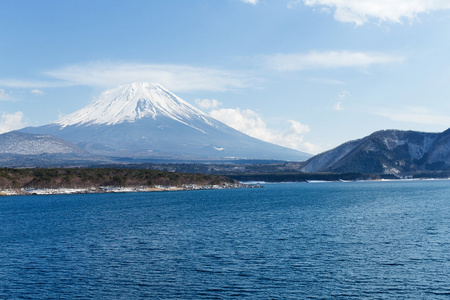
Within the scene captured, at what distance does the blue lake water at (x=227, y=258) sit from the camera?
3444 cm

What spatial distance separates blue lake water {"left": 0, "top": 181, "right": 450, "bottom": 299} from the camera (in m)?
34.4

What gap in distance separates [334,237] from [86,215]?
155ft

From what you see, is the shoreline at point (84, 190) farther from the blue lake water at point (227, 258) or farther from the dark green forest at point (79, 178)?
the blue lake water at point (227, 258)

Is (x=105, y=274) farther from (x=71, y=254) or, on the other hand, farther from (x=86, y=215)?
(x=86, y=215)

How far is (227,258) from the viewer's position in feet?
146

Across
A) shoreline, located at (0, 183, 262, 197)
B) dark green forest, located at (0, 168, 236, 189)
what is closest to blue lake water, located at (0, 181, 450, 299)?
shoreline, located at (0, 183, 262, 197)

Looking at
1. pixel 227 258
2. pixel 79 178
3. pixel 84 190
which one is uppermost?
pixel 79 178

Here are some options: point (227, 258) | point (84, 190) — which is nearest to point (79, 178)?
point (84, 190)

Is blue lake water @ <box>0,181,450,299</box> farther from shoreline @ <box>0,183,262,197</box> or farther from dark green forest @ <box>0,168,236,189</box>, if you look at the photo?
dark green forest @ <box>0,168,236,189</box>

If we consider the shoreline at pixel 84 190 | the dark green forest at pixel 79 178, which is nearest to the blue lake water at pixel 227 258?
the shoreline at pixel 84 190

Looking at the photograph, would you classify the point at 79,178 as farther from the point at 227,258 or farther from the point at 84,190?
the point at 227,258

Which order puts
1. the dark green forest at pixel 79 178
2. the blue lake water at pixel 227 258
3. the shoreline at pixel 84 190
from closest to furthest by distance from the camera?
1. the blue lake water at pixel 227 258
2. the shoreline at pixel 84 190
3. the dark green forest at pixel 79 178

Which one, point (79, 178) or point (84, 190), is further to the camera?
point (79, 178)

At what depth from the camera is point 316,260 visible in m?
43.5
